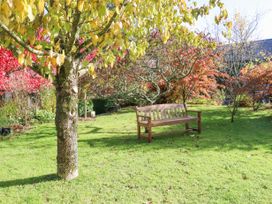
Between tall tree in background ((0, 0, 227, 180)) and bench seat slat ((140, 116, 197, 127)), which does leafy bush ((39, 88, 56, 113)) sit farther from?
tall tree in background ((0, 0, 227, 180))

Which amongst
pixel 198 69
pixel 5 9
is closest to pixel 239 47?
pixel 198 69

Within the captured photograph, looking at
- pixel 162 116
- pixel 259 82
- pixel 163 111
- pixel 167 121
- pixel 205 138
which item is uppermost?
pixel 259 82

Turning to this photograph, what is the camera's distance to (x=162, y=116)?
28.0 ft

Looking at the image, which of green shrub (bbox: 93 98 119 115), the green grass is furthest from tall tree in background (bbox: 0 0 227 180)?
green shrub (bbox: 93 98 119 115)

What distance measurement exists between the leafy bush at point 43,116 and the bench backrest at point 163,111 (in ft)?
→ 17.8

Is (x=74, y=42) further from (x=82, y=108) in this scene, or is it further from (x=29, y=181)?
(x=82, y=108)

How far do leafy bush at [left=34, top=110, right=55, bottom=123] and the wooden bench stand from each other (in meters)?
5.42

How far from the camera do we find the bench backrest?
8.10 m

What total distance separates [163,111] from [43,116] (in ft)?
19.8

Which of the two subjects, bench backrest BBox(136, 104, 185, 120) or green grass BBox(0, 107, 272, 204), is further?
bench backrest BBox(136, 104, 185, 120)

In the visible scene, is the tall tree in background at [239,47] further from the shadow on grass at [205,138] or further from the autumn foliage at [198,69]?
the shadow on grass at [205,138]

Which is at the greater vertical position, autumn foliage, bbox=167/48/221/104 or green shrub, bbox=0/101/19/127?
autumn foliage, bbox=167/48/221/104

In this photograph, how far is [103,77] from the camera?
1194cm

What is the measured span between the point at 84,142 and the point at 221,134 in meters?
3.95
